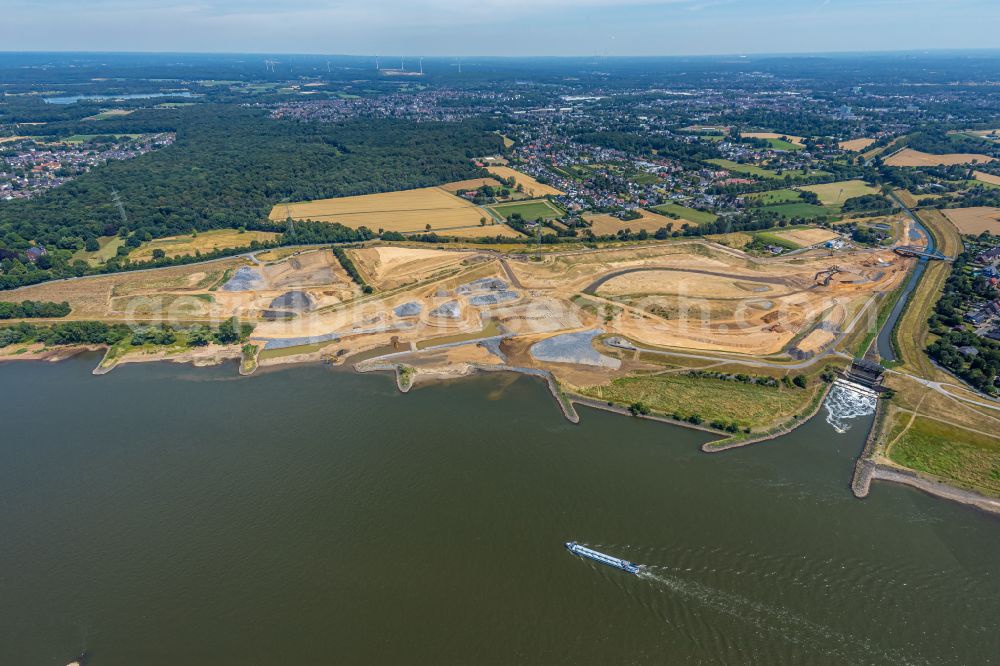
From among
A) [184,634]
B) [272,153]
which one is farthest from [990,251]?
[272,153]

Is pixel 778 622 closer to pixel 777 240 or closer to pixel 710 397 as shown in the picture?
pixel 710 397

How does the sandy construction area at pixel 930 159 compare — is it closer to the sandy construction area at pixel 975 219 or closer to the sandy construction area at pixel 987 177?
the sandy construction area at pixel 987 177

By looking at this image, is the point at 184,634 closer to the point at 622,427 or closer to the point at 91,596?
the point at 91,596

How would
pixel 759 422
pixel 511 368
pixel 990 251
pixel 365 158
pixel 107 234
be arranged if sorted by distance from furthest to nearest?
pixel 365 158 < pixel 107 234 < pixel 990 251 < pixel 511 368 < pixel 759 422

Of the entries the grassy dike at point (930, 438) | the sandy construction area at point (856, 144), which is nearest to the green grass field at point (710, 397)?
the grassy dike at point (930, 438)

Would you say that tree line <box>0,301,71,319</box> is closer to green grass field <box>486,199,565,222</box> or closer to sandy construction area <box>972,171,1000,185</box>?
green grass field <box>486,199,565,222</box>

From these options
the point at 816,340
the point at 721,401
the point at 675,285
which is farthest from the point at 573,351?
the point at 816,340

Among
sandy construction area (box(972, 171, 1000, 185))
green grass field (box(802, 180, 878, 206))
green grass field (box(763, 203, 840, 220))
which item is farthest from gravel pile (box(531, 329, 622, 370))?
sandy construction area (box(972, 171, 1000, 185))
